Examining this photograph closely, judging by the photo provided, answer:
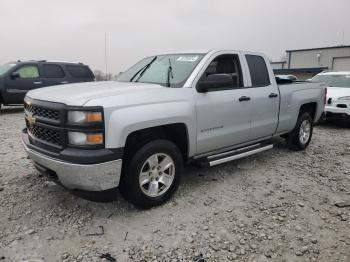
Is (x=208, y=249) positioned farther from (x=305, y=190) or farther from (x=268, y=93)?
(x=268, y=93)

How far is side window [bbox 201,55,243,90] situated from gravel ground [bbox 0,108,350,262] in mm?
1388

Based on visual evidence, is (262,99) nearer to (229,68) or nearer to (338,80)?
(229,68)

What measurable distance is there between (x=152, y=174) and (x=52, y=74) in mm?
9659

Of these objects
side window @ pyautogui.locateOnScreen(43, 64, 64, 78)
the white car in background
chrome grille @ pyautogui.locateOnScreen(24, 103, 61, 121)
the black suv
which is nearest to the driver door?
chrome grille @ pyautogui.locateOnScreen(24, 103, 61, 121)

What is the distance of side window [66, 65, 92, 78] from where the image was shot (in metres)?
12.6

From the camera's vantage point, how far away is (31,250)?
310 cm

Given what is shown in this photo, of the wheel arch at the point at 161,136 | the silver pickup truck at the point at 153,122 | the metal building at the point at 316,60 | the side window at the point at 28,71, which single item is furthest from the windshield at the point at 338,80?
→ the metal building at the point at 316,60

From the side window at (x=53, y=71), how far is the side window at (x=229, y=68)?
29.4 ft

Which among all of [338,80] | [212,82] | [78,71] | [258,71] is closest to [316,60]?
[338,80]

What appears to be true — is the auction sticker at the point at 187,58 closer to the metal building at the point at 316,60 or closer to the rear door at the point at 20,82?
the rear door at the point at 20,82

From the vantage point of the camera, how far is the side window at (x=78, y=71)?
41.3ft

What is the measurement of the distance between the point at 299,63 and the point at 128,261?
117ft

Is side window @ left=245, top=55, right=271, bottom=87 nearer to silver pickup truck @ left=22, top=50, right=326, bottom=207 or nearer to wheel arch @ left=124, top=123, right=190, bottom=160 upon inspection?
silver pickup truck @ left=22, top=50, right=326, bottom=207

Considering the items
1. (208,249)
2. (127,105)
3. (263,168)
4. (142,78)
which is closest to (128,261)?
(208,249)
